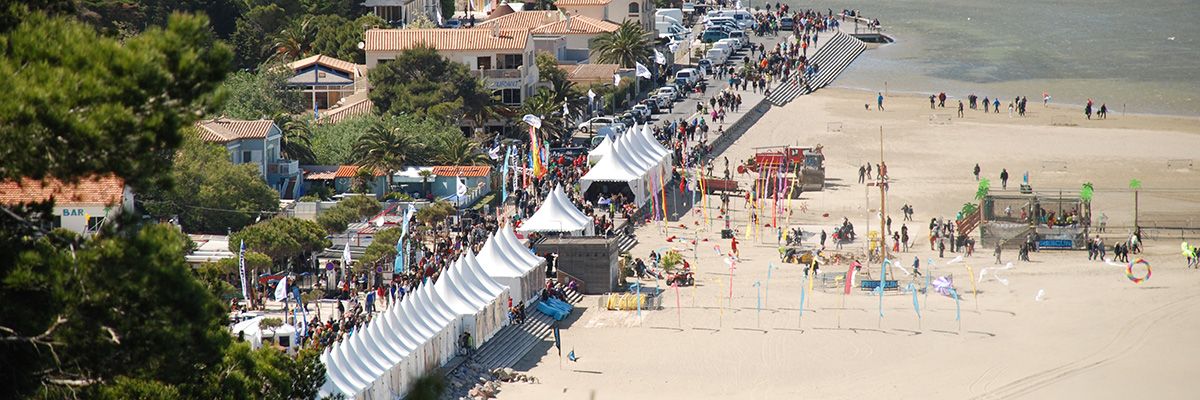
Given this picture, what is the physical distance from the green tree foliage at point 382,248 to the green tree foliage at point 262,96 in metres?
17.3

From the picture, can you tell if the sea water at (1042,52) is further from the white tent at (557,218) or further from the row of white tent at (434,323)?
the row of white tent at (434,323)

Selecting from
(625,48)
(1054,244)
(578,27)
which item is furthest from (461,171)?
(578,27)

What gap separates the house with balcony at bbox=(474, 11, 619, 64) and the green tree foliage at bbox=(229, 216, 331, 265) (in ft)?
115

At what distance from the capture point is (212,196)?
50.2 m

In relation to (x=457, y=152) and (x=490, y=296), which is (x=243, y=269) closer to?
(x=490, y=296)

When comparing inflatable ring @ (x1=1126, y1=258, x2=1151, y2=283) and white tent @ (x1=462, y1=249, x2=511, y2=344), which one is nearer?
white tent @ (x1=462, y1=249, x2=511, y2=344)

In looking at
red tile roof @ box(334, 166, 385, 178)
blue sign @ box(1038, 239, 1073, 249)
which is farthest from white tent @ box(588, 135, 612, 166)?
blue sign @ box(1038, 239, 1073, 249)

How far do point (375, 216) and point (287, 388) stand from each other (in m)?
29.7

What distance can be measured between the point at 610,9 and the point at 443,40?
22.0 meters

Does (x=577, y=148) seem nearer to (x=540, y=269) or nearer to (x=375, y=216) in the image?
(x=375, y=216)

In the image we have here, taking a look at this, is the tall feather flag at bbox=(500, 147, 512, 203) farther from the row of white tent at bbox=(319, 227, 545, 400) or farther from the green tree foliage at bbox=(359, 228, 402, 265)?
the row of white tent at bbox=(319, 227, 545, 400)

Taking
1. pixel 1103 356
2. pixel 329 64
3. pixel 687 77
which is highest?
pixel 329 64

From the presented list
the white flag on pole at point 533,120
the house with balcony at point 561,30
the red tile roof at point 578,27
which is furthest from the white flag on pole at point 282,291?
the red tile roof at point 578,27

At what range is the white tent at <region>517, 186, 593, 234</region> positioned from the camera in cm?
4978
